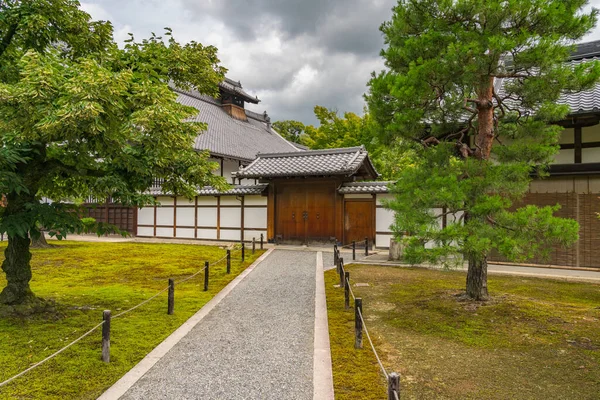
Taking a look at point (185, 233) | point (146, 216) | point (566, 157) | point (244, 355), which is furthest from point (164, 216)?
point (566, 157)

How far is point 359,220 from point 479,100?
373 inches

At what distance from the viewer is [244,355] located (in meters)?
4.90

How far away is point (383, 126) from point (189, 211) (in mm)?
14794

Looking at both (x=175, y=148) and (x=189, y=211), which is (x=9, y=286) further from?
(x=189, y=211)

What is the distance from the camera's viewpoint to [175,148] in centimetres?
520

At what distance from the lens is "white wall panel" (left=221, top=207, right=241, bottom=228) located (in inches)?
722

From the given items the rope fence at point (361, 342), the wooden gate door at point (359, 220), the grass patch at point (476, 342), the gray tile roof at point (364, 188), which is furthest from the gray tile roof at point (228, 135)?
the rope fence at point (361, 342)

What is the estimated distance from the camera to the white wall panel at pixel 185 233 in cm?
1964

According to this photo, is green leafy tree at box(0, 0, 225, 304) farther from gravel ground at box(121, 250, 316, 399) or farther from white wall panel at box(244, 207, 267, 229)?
white wall panel at box(244, 207, 267, 229)

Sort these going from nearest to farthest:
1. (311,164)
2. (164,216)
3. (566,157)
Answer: (566,157) < (311,164) < (164,216)

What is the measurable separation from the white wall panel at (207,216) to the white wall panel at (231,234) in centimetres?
69

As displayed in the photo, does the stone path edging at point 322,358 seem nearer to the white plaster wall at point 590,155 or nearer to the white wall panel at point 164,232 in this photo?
the white plaster wall at point 590,155

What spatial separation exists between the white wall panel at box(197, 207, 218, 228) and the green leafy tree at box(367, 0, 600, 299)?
1348 cm

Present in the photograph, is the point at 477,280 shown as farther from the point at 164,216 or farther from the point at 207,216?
the point at 164,216
